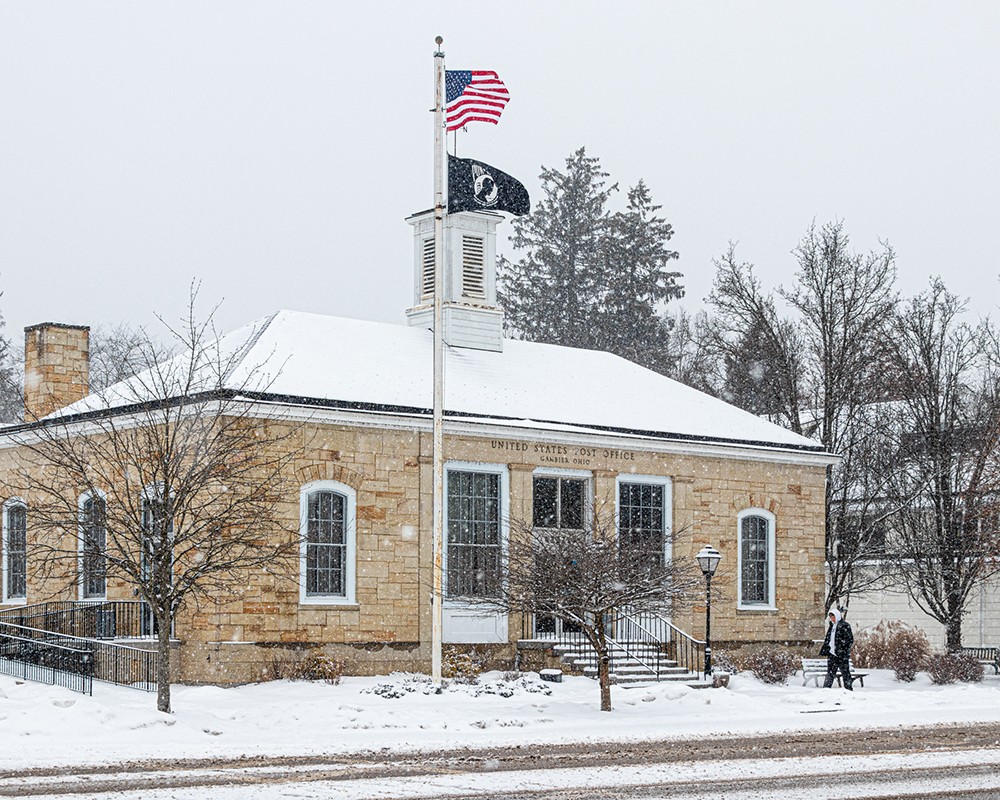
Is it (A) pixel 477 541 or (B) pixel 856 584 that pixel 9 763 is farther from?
(B) pixel 856 584

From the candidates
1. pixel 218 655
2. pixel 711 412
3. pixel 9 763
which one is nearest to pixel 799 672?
pixel 711 412

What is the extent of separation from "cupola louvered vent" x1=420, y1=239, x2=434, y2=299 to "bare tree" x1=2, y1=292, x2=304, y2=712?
15.8 ft

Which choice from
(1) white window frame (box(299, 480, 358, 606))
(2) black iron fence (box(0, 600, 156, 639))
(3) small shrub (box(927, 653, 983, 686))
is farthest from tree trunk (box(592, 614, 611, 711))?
(3) small shrub (box(927, 653, 983, 686))

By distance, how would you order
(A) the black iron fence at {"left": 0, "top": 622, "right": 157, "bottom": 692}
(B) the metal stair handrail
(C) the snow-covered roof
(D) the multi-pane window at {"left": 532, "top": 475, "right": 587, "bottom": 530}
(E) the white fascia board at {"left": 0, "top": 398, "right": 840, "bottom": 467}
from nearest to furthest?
(A) the black iron fence at {"left": 0, "top": 622, "right": 157, "bottom": 692} → (E) the white fascia board at {"left": 0, "top": 398, "right": 840, "bottom": 467} → (C) the snow-covered roof → (D) the multi-pane window at {"left": 532, "top": 475, "right": 587, "bottom": 530} → (B) the metal stair handrail

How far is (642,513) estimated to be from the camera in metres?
29.4

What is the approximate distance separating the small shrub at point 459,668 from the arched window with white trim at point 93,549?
558 cm

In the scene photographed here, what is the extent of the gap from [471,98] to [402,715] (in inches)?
385

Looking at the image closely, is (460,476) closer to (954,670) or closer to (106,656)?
(106,656)

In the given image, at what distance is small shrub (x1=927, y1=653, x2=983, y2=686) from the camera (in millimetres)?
28812

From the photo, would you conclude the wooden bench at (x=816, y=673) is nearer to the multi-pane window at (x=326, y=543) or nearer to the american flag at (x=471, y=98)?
the multi-pane window at (x=326, y=543)

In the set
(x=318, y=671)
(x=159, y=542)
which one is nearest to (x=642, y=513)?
(x=318, y=671)

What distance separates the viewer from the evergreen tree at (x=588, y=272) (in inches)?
2389

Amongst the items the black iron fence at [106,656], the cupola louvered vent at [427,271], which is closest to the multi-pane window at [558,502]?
the cupola louvered vent at [427,271]

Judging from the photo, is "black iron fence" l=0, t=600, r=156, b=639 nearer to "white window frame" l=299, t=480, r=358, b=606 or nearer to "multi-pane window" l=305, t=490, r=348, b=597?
"white window frame" l=299, t=480, r=358, b=606
